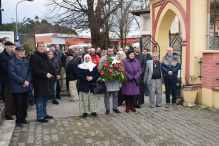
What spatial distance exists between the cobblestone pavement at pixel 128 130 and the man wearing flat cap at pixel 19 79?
1.58 feet

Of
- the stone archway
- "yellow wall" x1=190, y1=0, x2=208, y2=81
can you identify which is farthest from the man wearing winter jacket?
the stone archway

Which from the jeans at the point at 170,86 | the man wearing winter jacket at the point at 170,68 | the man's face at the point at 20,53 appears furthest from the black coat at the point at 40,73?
the jeans at the point at 170,86

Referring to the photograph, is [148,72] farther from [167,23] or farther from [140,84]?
[167,23]

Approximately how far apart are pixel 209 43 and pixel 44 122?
5.67m

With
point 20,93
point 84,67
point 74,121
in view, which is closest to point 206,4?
point 84,67

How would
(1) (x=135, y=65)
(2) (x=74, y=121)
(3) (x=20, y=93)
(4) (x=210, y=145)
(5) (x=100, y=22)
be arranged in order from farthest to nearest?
(5) (x=100, y=22)
(1) (x=135, y=65)
(2) (x=74, y=121)
(3) (x=20, y=93)
(4) (x=210, y=145)

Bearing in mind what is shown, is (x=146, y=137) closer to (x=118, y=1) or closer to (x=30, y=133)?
(x=30, y=133)

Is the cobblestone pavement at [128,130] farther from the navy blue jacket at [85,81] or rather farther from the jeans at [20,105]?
the navy blue jacket at [85,81]

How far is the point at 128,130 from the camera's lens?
792 centimetres

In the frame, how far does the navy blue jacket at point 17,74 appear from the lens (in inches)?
322

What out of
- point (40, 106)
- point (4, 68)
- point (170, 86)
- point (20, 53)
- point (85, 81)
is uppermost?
point (20, 53)

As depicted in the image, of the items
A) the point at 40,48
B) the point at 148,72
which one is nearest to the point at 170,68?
the point at 148,72

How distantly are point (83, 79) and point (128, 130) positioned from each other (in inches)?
79.4

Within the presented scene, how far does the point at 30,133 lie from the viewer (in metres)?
7.77
